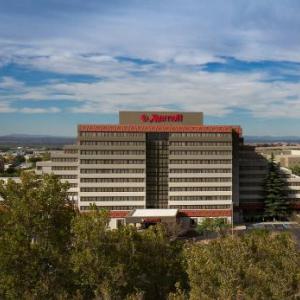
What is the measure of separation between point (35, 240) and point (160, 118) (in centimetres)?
8069

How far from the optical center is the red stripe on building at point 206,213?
117312 mm

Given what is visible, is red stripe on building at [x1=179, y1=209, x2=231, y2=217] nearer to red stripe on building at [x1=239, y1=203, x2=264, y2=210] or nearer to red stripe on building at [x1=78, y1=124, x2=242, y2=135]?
red stripe on building at [x1=239, y1=203, x2=264, y2=210]

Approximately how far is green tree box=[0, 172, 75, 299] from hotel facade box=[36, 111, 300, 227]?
72987 millimetres

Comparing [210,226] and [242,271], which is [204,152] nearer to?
[210,226]

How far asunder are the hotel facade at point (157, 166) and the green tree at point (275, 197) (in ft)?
33.8

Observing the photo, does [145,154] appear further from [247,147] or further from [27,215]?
[27,215]

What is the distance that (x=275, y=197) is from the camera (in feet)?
398

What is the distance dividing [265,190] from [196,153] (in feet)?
68.7

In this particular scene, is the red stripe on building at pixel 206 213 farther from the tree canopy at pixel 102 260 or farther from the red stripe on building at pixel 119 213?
the tree canopy at pixel 102 260

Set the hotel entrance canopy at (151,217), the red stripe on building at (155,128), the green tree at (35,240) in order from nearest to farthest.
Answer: the green tree at (35,240), the hotel entrance canopy at (151,217), the red stripe on building at (155,128)

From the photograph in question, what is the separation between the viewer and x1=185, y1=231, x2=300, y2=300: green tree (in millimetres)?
33344

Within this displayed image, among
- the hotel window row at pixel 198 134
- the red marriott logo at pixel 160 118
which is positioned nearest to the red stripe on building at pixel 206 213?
the hotel window row at pixel 198 134

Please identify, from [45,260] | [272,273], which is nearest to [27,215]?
[45,260]

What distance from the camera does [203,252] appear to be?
1446 inches
